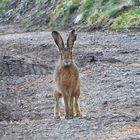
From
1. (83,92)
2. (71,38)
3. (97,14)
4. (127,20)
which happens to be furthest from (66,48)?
(97,14)

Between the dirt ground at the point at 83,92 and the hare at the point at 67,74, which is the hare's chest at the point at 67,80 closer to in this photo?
the hare at the point at 67,74

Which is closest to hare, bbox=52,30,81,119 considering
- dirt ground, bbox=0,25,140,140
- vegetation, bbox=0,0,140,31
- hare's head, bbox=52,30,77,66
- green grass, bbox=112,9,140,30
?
hare's head, bbox=52,30,77,66

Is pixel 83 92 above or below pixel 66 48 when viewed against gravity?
below

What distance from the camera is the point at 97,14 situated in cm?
3378

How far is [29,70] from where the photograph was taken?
19.5 meters

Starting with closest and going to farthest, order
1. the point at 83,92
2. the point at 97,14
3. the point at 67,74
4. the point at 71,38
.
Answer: the point at 71,38 → the point at 67,74 → the point at 83,92 → the point at 97,14

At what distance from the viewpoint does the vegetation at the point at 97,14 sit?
3098 centimetres

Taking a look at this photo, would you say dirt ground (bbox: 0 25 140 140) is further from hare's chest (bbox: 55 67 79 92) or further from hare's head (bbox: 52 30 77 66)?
hare's head (bbox: 52 30 77 66)

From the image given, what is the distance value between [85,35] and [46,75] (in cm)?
1164

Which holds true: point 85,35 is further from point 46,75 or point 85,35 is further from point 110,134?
point 110,134

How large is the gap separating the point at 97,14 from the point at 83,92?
19.2 meters

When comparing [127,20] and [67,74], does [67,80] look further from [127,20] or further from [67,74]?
[127,20]

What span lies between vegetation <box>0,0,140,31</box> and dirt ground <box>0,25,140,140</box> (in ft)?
10.3

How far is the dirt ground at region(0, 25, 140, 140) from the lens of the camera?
33.5 ft
